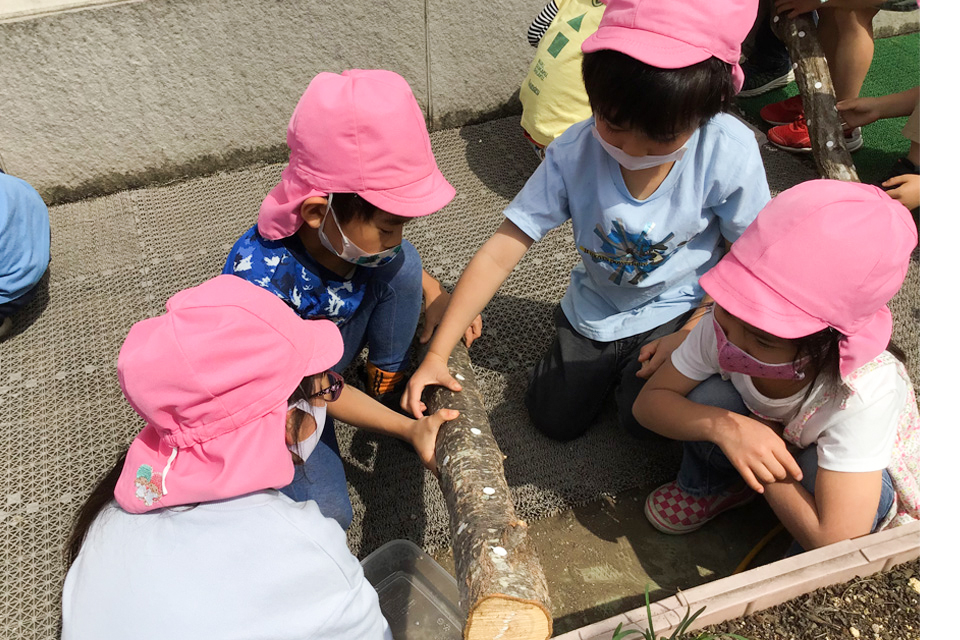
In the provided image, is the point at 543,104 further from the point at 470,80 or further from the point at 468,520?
the point at 468,520

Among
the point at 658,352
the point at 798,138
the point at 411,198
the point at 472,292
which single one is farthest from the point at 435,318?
the point at 798,138

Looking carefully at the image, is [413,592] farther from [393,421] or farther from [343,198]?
[343,198]

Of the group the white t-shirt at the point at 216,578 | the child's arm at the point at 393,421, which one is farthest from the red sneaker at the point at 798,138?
the white t-shirt at the point at 216,578

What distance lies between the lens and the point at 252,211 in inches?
106

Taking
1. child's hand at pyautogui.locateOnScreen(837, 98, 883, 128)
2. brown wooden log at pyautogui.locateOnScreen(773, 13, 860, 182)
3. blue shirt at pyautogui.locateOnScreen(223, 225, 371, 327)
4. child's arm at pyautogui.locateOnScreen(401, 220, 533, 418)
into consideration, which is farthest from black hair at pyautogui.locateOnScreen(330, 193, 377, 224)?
child's hand at pyautogui.locateOnScreen(837, 98, 883, 128)

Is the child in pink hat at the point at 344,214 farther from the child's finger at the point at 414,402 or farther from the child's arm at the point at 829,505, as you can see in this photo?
the child's arm at the point at 829,505

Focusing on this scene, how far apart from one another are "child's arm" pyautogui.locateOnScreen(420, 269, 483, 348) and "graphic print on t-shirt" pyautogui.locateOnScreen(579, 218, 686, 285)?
1.16ft

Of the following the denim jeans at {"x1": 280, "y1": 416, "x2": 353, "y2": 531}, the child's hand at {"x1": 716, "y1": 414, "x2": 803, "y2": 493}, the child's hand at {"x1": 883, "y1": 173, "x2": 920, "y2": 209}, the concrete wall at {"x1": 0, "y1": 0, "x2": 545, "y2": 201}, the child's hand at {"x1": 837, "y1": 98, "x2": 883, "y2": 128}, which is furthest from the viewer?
the child's hand at {"x1": 837, "y1": 98, "x2": 883, "y2": 128}

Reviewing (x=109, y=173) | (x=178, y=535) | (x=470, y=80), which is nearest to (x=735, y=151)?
(x=178, y=535)

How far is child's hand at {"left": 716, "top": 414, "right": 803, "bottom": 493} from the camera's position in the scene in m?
1.46

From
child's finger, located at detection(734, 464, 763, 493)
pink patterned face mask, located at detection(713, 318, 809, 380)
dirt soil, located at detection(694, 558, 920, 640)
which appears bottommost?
dirt soil, located at detection(694, 558, 920, 640)

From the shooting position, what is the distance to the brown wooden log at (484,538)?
1.10m

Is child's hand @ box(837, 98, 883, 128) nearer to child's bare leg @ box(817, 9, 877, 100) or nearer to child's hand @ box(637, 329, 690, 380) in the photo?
child's bare leg @ box(817, 9, 877, 100)

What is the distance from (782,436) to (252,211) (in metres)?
2.05
